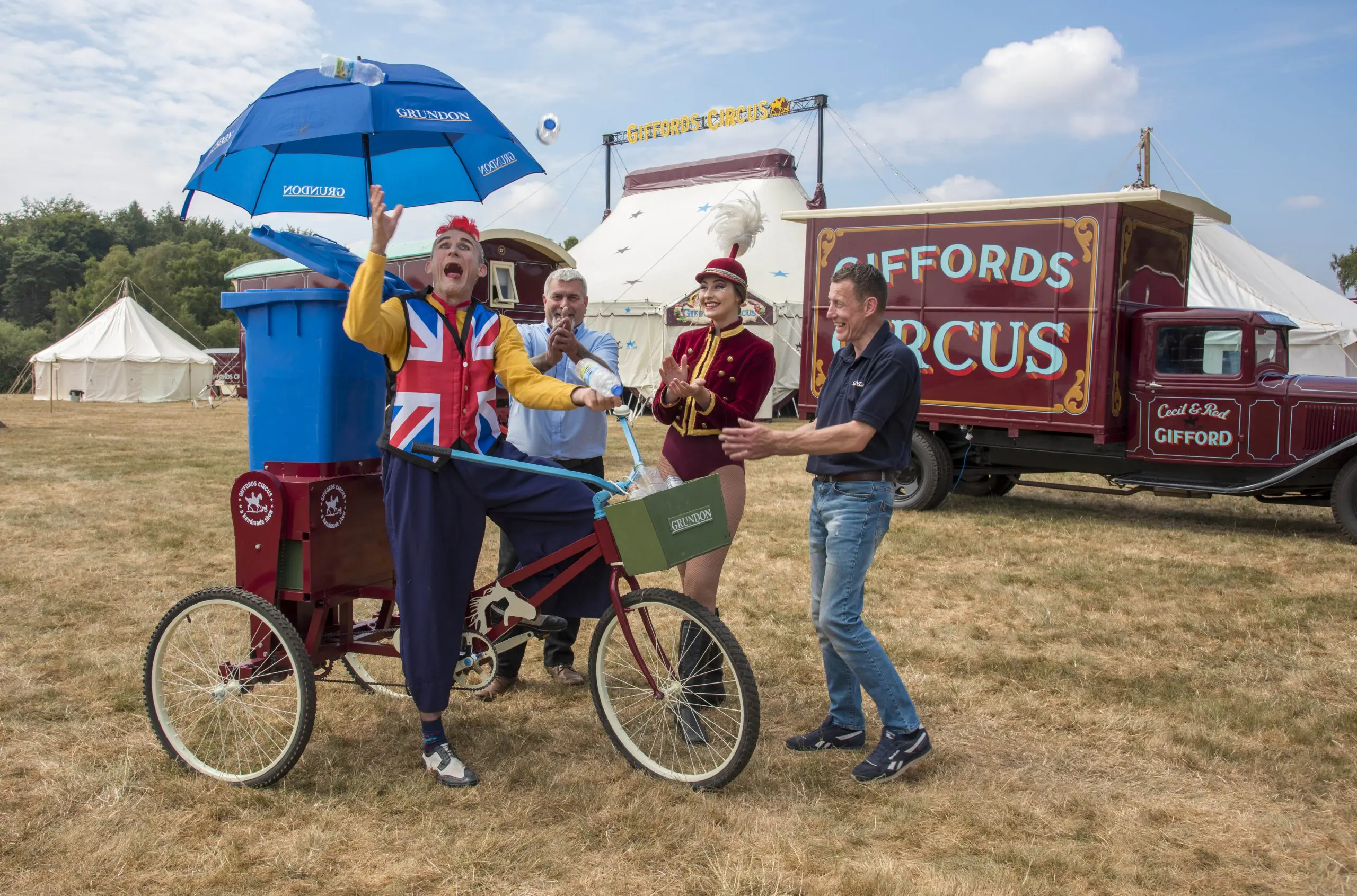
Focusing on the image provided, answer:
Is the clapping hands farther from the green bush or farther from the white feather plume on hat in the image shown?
the green bush

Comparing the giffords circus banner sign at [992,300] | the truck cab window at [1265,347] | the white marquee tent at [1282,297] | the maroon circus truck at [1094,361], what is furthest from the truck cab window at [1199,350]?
the white marquee tent at [1282,297]

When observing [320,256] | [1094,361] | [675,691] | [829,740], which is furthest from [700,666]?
[1094,361]

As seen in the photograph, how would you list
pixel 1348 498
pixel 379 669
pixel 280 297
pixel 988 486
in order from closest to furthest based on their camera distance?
pixel 280 297 < pixel 379 669 < pixel 1348 498 < pixel 988 486

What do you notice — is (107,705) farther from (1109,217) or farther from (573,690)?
(1109,217)

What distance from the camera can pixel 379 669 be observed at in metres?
4.73

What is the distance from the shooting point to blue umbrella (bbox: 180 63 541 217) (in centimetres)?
362

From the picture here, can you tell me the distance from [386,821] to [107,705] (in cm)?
179

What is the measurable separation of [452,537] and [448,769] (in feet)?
2.70

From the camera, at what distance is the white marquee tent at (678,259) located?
20.8 meters

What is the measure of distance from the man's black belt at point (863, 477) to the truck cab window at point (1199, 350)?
20.5 feet

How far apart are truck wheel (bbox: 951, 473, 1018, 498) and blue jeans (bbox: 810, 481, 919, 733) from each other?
24.0 feet

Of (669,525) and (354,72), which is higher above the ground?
(354,72)

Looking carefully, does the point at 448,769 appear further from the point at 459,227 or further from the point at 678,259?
the point at 678,259

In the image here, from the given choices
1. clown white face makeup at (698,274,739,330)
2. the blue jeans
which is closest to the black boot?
the blue jeans
